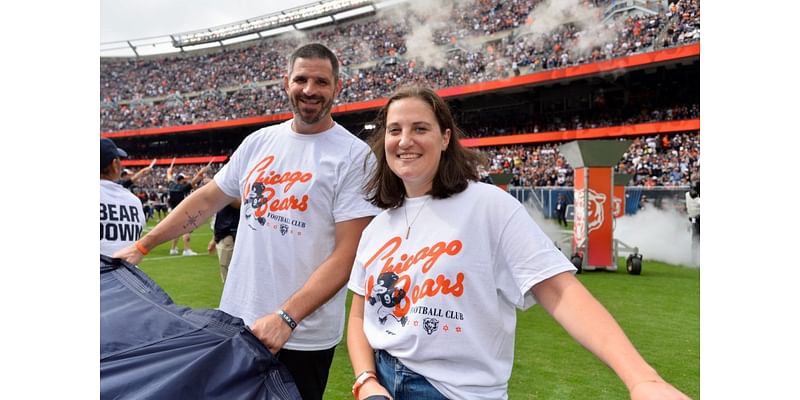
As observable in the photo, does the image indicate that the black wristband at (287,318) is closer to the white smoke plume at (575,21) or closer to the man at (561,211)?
the man at (561,211)

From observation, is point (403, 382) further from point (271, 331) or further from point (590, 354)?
point (590, 354)

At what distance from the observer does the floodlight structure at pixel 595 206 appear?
8789 millimetres

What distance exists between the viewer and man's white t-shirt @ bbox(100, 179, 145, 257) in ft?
10.4

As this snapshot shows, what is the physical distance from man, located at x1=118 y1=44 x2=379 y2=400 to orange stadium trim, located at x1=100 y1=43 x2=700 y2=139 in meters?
16.6

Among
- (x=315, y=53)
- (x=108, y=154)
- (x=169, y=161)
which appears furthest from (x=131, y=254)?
(x=169, y=161)

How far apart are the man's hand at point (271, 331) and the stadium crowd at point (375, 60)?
68.6 ft

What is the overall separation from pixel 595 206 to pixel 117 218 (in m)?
7.41

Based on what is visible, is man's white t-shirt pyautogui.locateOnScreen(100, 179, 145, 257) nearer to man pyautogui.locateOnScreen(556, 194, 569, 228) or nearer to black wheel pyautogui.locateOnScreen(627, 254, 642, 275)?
black wheel pyautogui.locateOnScreen(627, 254, 642, 275)

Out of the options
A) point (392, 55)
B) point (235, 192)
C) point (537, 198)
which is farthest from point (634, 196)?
point (392, 55)

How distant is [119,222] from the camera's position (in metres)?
3.27

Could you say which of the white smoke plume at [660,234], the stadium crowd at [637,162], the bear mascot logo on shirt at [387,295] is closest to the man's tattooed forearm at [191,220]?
the bear mascot logo on shirt at [387,295]

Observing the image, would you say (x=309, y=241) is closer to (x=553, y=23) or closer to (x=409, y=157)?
(x=409, y=157)

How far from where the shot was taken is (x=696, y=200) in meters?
9.76
